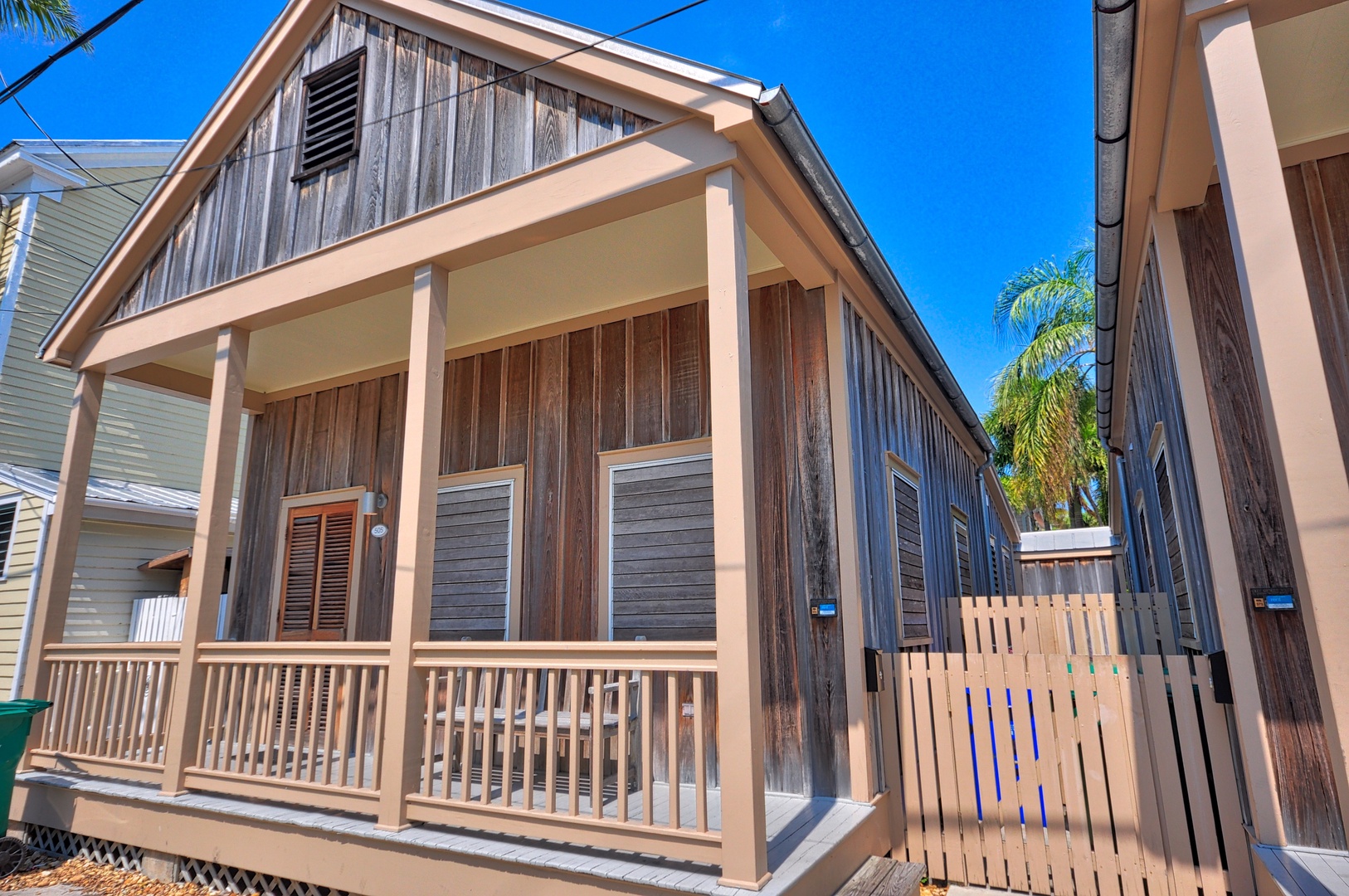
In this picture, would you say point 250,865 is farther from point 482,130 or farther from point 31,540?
point 31,540

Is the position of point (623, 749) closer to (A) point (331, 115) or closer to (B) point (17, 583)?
(A) point (331, 115)

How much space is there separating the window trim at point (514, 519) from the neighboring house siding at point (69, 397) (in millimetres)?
8024

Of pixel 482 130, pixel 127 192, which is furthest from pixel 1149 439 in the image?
pixel 127 192

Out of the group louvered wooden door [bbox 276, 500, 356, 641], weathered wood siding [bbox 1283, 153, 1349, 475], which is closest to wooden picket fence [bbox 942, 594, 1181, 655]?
weathered wood siding [bbox 1283, 153, 1349, 475]

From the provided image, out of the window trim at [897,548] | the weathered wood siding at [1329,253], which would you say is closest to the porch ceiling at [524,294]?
the window trim at [897,548]

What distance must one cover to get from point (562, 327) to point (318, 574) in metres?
3.20

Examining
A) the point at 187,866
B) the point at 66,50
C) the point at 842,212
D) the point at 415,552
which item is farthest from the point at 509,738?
the point at 66,50

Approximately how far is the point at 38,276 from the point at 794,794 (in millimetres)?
12277

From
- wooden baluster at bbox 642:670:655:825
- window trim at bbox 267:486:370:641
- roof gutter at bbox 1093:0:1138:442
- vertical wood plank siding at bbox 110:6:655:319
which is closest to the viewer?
roof gutter at bbox 1093:0:1138:442

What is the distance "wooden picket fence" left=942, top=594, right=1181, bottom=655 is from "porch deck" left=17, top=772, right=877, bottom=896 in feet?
10.2

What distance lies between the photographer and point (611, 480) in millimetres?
5418

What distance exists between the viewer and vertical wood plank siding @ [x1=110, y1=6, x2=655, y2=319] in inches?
168

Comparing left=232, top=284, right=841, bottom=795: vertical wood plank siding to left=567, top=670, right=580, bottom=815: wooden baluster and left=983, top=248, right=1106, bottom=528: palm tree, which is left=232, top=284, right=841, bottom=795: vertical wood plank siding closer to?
left=567, top=670, right=580, bottom=815: wooden baluster

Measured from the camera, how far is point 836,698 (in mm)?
4410
